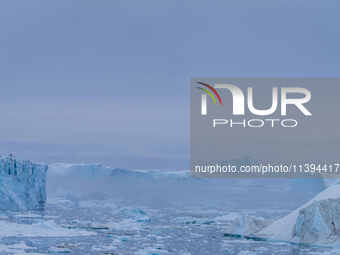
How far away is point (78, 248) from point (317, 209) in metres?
7.29

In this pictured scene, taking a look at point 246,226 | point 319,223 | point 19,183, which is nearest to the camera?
point 319,223

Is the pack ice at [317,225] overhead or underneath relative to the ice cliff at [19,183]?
underneath

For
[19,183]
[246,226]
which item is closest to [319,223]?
[246,226]

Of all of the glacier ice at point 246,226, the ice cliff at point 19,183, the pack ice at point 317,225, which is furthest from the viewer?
the ice cliff at point 19,183

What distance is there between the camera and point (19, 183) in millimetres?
33938

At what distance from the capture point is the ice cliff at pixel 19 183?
31.9 meters

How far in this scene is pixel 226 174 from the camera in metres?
55.4

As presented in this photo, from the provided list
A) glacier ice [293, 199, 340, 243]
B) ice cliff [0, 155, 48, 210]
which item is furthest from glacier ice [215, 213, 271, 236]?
ice cliff [0, 155, 48, 210]

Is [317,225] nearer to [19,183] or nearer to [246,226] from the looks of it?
[246,226]

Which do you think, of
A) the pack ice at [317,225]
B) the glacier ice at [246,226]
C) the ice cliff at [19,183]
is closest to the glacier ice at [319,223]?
the pack ice at [317,225]

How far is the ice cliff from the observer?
3188cm

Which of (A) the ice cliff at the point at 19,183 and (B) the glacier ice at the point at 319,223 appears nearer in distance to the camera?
(B) the glacier ice at the point at 319,223

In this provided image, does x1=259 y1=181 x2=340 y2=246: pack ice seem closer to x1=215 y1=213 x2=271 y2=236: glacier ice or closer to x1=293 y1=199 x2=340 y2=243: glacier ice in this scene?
x1=293 y1=199 x2=340 y2=243: glacier ice

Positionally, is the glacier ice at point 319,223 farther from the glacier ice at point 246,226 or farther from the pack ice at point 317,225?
the glacier ice at point 246,226
